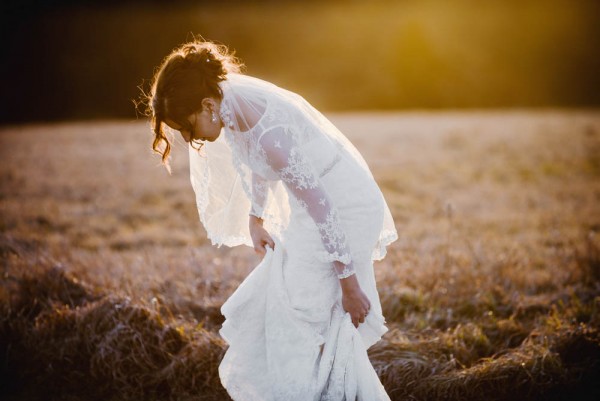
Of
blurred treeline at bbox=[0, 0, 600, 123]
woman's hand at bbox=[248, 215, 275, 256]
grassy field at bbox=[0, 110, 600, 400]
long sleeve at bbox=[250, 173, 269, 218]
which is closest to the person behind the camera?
long sleeve at bbox=[250, 173, 269, 218]

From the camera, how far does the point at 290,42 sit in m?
47.9

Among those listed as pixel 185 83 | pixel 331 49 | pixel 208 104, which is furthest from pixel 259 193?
pixel 331 49

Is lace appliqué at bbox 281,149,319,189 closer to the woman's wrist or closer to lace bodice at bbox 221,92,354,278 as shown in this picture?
lace bodice at bbox 221,92,354,278

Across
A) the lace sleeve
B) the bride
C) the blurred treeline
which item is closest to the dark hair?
the bride

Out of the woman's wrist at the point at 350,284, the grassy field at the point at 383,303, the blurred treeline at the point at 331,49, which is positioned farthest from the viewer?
the blurred treeline at the point at 331,49

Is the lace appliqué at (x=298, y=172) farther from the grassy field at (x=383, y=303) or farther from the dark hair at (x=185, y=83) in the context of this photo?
the grassy field at (x=383, y=303)

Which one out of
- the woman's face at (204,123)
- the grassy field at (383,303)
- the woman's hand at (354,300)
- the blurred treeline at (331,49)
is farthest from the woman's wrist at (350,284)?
the blurred treeline at (331,49)

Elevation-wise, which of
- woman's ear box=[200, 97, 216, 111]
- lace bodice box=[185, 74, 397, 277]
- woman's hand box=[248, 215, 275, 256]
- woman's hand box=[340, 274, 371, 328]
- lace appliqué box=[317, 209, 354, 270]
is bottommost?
woman's hand box=[340, 274, 371, 328]

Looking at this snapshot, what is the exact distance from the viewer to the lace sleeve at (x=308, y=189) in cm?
222

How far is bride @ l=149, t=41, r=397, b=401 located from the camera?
2254 millimetres

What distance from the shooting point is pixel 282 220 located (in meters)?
2.68

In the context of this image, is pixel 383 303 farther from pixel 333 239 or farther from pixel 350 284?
pixel 333 239

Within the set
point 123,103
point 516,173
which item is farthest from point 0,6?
point 516,173

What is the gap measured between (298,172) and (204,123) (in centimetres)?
48
